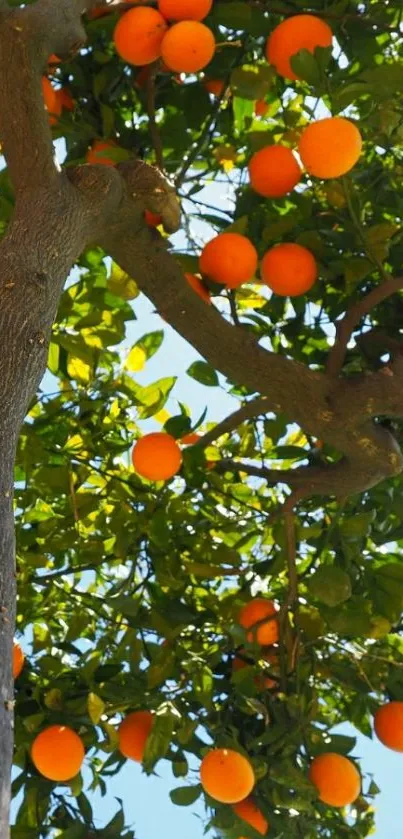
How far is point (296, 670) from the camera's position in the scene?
1.40m

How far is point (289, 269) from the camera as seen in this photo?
1.30m

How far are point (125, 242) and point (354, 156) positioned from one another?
29cm

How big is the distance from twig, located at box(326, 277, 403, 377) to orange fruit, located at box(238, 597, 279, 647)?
1.18ft

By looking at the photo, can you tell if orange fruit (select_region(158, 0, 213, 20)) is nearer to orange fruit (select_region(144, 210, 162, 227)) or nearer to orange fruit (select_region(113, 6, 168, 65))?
orange fruit (select_region(113, 6, 168, 65))

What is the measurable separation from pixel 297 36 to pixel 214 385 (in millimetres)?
520

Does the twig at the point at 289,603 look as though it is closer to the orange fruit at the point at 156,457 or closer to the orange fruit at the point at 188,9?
the orange fruit at the point at 156,457

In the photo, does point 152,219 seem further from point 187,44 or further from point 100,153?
point 187,44

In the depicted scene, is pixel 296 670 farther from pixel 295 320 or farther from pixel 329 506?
pixel 295 320

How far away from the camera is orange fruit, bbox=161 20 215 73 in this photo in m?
1.21

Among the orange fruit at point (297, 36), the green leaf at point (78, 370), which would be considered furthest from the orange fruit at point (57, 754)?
the orange fruit at point (297, 36)

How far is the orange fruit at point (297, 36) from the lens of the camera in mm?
1251

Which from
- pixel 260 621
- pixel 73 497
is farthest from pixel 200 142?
pixel 260 621

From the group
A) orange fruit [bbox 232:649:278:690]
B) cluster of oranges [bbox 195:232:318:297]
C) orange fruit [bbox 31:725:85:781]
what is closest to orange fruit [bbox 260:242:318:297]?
cluster of oranges [bbox 195:232:318:297]

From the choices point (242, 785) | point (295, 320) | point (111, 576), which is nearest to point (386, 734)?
point (242, 785)
